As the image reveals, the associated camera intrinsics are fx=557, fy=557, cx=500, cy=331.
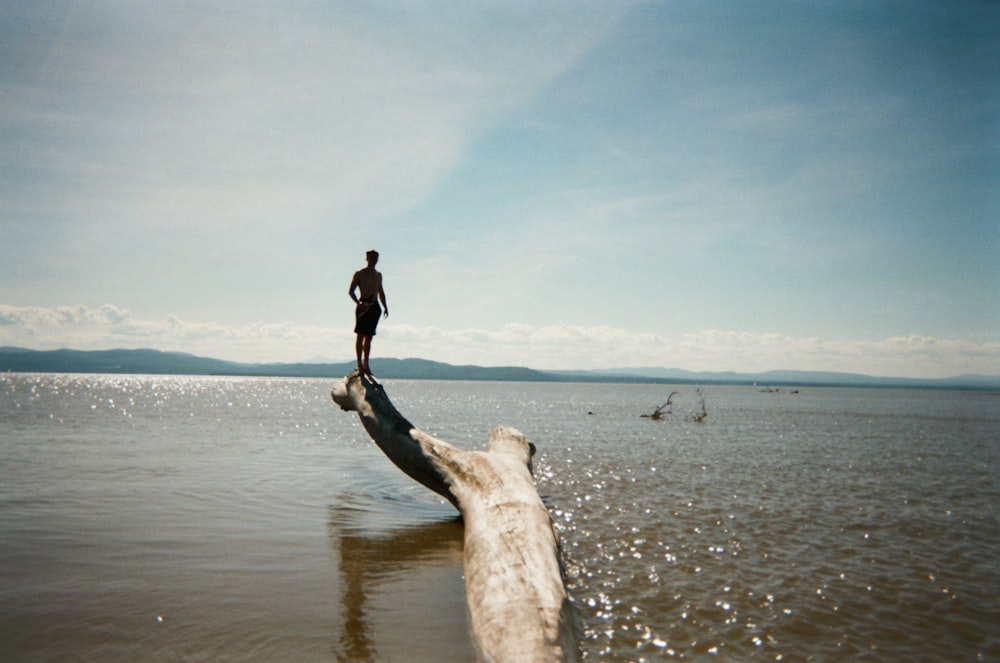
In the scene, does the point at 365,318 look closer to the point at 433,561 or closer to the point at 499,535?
the point at 433,561

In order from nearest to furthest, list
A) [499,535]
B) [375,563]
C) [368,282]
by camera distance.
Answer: [499,535]
[375,563]
[368,282]

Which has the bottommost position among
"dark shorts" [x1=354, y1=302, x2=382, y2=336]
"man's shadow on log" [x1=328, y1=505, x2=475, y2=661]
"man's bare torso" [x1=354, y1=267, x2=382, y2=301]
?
"man's shadow on log" [x1=328, y1=505, x2=475, y2=661]

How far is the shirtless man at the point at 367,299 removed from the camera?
10.0 metres

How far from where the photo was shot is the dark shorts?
10.1 m

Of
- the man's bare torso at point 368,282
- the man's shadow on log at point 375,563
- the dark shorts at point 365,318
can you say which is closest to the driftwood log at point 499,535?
the man's shadow on log at point 375,563

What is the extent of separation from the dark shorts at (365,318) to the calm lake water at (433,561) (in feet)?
9.99

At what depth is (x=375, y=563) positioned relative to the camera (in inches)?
251

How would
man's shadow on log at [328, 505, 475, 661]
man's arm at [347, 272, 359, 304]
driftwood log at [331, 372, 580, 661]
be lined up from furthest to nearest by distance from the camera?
man's arm at [347, 272, 359, 304] < man's shadow on log at [328, 505, 475, 661] < driftwood log at [331, 372, 580, 661]

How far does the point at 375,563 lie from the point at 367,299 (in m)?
5.04

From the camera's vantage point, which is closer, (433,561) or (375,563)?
(375,563)

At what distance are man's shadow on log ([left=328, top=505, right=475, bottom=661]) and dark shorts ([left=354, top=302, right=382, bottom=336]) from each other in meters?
3.06

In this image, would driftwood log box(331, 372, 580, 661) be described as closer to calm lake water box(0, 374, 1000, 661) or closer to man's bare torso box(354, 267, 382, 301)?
calm lake water box(0, 374, 1000, 661)

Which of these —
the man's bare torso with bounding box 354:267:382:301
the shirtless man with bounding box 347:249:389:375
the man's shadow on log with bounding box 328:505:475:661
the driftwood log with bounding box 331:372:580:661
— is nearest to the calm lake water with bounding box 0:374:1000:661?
the man's shadow on log with bounding box 328:505:475:661

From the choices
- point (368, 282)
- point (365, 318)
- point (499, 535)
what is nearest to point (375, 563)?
point (499, 535)
